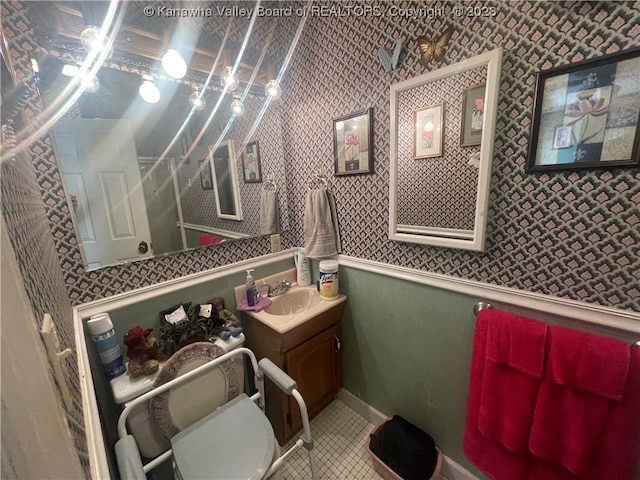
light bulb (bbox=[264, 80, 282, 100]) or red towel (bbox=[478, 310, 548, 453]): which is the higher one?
light bulb (bbox=[264, 80, 282, 100])

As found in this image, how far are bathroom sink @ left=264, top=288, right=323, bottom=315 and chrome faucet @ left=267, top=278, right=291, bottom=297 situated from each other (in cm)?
2

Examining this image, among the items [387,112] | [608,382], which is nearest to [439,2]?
[387,112]

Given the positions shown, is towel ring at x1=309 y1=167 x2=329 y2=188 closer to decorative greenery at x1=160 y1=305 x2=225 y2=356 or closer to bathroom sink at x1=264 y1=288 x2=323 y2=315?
bathroom sink at x1=264 y1=288 x2=323 y2=315

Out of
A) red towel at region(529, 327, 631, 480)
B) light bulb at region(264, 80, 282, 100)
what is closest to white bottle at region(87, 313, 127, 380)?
light bulb at region(264, 80, 282, 100)

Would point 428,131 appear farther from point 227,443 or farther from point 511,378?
point 227,443

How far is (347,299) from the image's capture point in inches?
62.6

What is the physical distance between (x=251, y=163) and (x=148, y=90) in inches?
23.2

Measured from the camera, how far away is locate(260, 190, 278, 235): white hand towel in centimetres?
168

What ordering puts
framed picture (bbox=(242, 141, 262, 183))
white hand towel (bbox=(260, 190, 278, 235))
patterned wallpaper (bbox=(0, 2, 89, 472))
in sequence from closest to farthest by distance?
1. patterned wallpaper (bbox=(0, 2, 89, 472))
2. framed picture (bbox=(242, 141, 262, 183))
3. white hand towel (bbox=(260, 190, 278, 235))

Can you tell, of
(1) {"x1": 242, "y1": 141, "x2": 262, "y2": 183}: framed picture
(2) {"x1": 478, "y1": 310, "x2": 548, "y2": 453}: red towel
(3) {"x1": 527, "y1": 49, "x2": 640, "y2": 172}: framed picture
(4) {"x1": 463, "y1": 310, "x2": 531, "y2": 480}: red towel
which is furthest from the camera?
(1) {"x1": 242, "y1": 141, "x2": 262, "y2": 183}: framed picture

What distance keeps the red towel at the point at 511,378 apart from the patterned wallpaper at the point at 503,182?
158 millimetres

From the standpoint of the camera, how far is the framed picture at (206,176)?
1.40 m

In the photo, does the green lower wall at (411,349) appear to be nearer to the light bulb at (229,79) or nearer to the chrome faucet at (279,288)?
the chrome faucet at (279,288)

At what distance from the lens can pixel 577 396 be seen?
Answer: 0.84 metres
